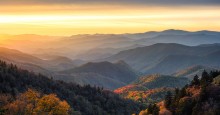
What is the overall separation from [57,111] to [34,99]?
7121 mm

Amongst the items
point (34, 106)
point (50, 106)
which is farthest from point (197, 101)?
point (34, 106)

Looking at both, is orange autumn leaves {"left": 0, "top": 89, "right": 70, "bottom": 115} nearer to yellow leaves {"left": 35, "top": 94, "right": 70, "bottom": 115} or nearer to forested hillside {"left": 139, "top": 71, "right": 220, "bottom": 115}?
yellow leaves {"left": 35, "top": 94, "right": 70, "bottom": 115}

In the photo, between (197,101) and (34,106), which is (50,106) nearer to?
(34,106)

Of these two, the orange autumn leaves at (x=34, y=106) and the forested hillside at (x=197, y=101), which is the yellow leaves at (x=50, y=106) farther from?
the forested hillside at (x=197, y=101)

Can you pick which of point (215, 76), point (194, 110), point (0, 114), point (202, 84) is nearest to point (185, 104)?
point (194, 110)

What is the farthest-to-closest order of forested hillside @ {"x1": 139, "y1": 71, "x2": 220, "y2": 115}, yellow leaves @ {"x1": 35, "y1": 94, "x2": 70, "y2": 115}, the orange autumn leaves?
forested hillside @ {"x1": 139, "y1": 71, "x2": 220, "y2": 115} < yellow leaves @ {"x1": 35, "y1": 94, "x2": 70, "y2": 115} < the orange autumn leaves

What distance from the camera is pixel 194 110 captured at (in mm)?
104188

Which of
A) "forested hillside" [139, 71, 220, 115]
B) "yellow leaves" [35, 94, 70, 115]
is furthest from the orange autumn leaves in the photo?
"forested hillside" [139, 71, 220, 115]

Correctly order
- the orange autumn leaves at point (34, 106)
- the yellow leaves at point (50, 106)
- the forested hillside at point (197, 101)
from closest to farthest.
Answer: the orange autumn leaves at point (34, 106)
the yellow leaves at point (50, 106)
the forested hillside at point (197, 101)

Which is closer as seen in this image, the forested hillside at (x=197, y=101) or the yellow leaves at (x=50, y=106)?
the yellow leaves at (x=50, y=106)

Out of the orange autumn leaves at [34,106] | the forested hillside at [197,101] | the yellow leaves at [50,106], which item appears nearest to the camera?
the orange autumn leaves at [34,106]

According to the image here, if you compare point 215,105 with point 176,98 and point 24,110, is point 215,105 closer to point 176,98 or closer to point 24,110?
point 176,98

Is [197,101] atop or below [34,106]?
below

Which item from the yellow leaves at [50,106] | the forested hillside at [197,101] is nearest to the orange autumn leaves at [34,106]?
the yellow leaves at [50,106]
